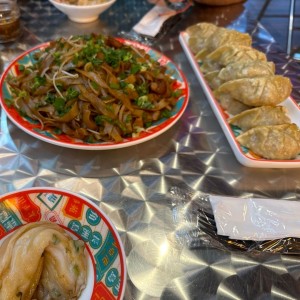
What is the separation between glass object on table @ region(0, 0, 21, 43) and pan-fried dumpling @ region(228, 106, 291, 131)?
59.1 inches

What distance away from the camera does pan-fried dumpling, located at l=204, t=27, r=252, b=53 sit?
1.83 metres

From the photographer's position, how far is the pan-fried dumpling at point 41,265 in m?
0.81

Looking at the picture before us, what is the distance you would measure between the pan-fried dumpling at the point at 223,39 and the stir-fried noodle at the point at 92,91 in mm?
380

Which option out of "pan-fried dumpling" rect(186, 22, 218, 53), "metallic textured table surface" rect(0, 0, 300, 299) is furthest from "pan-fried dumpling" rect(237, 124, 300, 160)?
"pan-fried dumpling" rect(186, 22, 218, 53)

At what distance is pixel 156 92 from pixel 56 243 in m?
0.87

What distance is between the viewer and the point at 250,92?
149 centimetres

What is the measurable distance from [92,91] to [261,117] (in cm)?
71

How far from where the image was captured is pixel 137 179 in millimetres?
1341

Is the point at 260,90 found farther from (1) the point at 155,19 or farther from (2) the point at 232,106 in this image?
(1) the point at 155,19

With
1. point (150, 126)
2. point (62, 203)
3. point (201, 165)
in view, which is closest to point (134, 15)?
point (150, 126)

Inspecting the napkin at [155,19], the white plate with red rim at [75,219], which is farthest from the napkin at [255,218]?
the napkin at [155,19]

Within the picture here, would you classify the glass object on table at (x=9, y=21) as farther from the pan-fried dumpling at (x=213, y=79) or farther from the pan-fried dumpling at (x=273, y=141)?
the pan-fried dumpling at (x=273, y=141)

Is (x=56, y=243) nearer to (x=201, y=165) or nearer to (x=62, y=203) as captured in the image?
(x=62, y=203)

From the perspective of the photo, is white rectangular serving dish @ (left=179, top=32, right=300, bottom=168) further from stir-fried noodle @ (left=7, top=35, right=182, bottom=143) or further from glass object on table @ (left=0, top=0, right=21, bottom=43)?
glass object on table @ (left=0, top=0, right=21, bottom=43)
